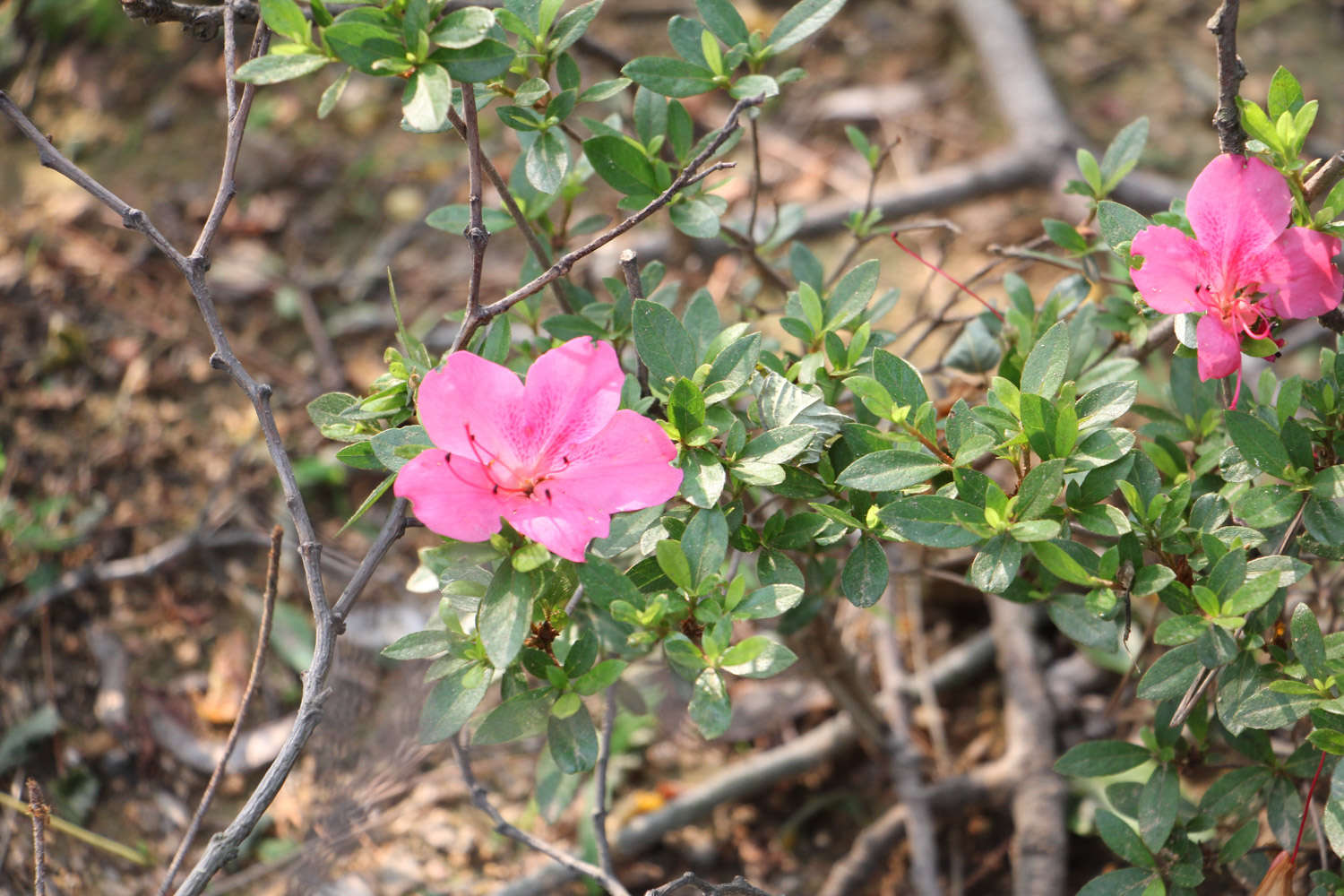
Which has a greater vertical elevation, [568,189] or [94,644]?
[568,189]

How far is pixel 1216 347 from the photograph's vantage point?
3.74ft

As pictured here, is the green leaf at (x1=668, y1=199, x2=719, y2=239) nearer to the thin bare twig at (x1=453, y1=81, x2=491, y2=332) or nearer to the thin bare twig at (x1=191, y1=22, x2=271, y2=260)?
the thin bare twig at (x1=453, y1=81, x2=491, y2=332)

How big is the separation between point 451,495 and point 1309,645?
1024 mm

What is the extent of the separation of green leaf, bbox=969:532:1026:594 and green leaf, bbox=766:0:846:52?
2.40 feet

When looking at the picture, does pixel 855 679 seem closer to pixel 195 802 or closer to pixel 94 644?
pixel 195 802

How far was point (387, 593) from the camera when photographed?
2.39m

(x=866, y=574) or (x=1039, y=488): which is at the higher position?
(x=1039, y=488)

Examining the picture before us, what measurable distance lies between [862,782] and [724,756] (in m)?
0.31

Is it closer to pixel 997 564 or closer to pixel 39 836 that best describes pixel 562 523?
pixel 997 564

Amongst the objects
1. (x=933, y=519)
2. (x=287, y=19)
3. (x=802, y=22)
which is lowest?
(x=933, y=519)

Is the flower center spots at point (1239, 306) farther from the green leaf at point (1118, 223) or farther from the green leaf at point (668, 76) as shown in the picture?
the green leaf at point (668, 76)

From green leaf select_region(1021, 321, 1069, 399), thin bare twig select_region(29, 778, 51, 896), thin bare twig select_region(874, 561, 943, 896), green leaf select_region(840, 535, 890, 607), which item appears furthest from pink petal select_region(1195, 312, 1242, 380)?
thin bare twig select_region(29, 778, 51, 896)

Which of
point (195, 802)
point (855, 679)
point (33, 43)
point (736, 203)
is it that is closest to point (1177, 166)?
point (736, 203)

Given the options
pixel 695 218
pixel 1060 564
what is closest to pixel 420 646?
pixel 695 218
